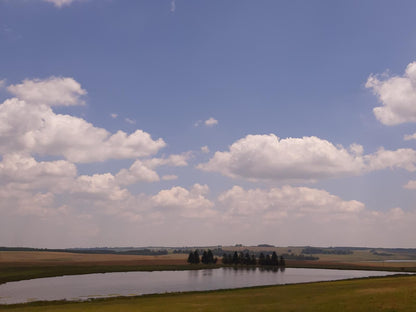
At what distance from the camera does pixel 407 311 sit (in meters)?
36.8

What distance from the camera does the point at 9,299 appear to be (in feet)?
214

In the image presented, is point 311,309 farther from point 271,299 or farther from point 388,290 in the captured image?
point 388,290

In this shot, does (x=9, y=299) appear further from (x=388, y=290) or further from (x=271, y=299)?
(x=388, y=290)

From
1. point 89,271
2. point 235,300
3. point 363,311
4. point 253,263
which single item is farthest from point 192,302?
point 253,263

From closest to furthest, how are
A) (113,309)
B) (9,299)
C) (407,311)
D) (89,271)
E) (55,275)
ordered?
(407,311) → (113,309) → (9,299) → (55,275) → (89,271)

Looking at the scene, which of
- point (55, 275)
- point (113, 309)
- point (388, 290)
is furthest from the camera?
point (55, 275)

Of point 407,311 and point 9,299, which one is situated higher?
point 407,311

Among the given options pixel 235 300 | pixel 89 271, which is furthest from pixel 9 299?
pixel 89 271

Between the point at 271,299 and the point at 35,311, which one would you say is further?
the point at 271,299

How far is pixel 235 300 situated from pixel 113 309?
16.1 meters

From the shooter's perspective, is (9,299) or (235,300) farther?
(9,299)

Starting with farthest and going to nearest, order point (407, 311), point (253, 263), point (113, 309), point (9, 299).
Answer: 1. point (253, 263)
2. point (9, 299)
3. point (113, 309)
4. point (407, 311)

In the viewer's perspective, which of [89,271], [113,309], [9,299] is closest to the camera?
[113,309]

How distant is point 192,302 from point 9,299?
117ft
